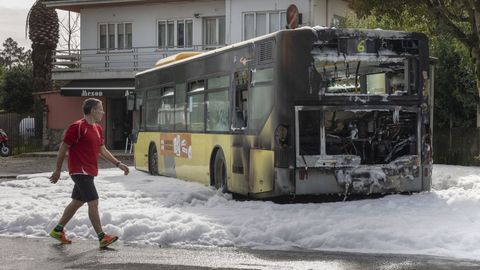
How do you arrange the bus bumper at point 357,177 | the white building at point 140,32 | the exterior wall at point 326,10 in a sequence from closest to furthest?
the bus bumper at point 357,177
the exterior wall at point 326,10
the white building at point 140,32

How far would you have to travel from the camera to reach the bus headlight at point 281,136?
11.2m

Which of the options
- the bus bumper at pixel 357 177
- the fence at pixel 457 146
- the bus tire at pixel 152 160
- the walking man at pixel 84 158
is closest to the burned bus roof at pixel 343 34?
the bus bumper at pixel 357 177

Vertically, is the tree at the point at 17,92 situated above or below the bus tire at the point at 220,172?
above

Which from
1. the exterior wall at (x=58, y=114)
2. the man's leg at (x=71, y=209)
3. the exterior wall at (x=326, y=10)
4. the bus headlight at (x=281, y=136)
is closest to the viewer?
the man's leg at (x=71, y=209)

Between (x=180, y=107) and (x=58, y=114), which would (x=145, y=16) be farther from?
(x=180, y=107)

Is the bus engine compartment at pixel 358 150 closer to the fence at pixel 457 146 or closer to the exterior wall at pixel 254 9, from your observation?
the fence at pixel 457 146

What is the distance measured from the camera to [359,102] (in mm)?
11555

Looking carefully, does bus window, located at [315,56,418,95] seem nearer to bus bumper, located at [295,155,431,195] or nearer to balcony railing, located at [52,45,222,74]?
bus bumper, located at [295,155,431,195]

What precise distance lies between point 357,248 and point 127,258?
280cm

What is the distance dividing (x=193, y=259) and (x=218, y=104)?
19.6 feet

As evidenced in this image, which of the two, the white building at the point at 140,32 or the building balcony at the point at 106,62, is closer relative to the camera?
the white building at the point at 140,32

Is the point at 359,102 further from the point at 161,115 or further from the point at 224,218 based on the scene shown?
the point at 161,115

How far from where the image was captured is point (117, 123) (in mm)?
35062

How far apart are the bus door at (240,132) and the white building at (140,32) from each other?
18.2m
